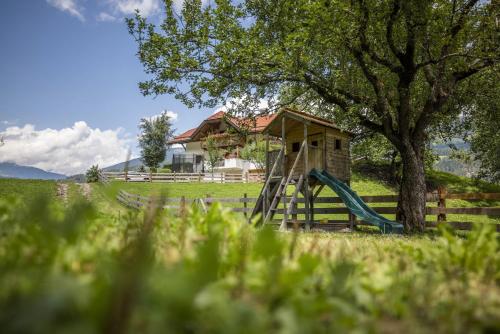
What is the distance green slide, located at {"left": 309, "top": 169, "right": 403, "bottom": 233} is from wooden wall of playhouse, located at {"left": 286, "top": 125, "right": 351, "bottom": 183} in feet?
1.99

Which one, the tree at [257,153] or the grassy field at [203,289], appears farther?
the tree at [257,153]

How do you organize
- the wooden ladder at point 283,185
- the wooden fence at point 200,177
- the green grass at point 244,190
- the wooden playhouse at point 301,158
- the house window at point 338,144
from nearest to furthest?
the wooden ladder at point 283,185
the wooden playhouse at point 301,158
the house window at point 338,144
the green grass at point 244,190
the wooden fence at point 200,177

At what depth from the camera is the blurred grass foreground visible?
68 centimetres

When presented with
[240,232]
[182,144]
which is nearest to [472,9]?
[240,232]

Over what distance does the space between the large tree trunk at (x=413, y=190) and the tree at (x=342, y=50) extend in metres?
0.03

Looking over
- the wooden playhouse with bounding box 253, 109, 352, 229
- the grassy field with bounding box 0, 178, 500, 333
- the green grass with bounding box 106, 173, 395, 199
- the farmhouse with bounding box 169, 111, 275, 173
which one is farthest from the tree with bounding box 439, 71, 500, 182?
the farmhouse with bounding box 169, 111, 275, 173

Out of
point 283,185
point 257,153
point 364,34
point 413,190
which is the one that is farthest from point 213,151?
point 364,34

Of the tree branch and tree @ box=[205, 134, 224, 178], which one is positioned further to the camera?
tree @ box=[205, 134, 224, 178]

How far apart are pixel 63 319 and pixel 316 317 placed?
2.27 ft

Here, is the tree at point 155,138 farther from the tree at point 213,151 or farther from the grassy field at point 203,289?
the grassy field at point 203,289

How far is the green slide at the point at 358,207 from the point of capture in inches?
501

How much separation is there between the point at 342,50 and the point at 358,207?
618cm

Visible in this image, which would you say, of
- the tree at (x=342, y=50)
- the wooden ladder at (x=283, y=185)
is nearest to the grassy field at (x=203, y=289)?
the tree at (x=342, y=50)

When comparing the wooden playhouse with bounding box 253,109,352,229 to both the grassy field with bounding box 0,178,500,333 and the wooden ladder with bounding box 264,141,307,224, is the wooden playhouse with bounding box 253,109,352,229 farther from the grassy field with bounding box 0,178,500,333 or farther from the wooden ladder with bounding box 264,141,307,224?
the grassy field with bounding box 0,178,500,333
